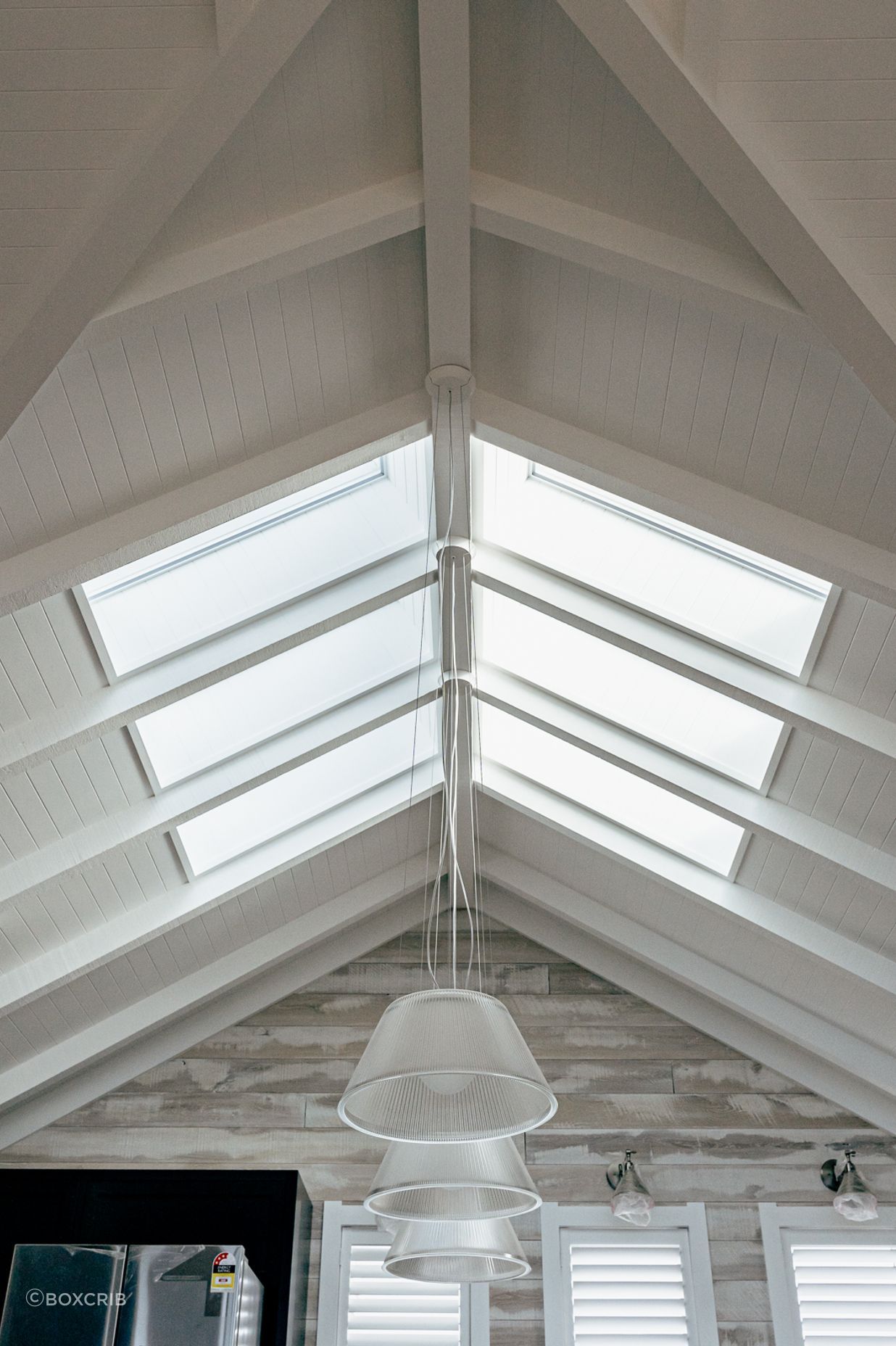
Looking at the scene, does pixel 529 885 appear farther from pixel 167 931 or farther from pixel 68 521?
pixel 68 521

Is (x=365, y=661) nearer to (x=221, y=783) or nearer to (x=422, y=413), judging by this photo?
(x=221, y=783)

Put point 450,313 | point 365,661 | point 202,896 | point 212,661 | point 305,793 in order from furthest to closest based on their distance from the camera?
point 305,793
point 202,896
point 365,661
point 212,661
point 450,313

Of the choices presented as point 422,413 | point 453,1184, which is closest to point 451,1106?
point 453,1184

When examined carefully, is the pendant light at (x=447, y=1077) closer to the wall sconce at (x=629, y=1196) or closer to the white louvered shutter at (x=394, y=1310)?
the wall sconce at (x=629, y=1196)

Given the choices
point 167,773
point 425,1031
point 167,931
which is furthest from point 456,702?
point 425,1031

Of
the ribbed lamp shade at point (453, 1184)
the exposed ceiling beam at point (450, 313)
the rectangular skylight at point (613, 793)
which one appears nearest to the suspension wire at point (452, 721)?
the exposed ceiling beam at point (450, 313)

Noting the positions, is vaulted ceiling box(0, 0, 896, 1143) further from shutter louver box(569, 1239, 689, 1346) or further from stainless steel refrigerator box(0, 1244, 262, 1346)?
shutter louver box(569, 1239, 689, 1346)

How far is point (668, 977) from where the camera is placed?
19.9ft

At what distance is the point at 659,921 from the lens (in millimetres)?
5820

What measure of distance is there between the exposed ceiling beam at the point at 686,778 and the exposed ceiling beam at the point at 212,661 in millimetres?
828

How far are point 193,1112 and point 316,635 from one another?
9.66 ft

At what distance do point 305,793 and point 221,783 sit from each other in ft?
2.33

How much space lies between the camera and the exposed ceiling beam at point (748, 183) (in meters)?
2.12

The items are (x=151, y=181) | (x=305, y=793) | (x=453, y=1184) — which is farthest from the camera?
(x=305, y=793)
